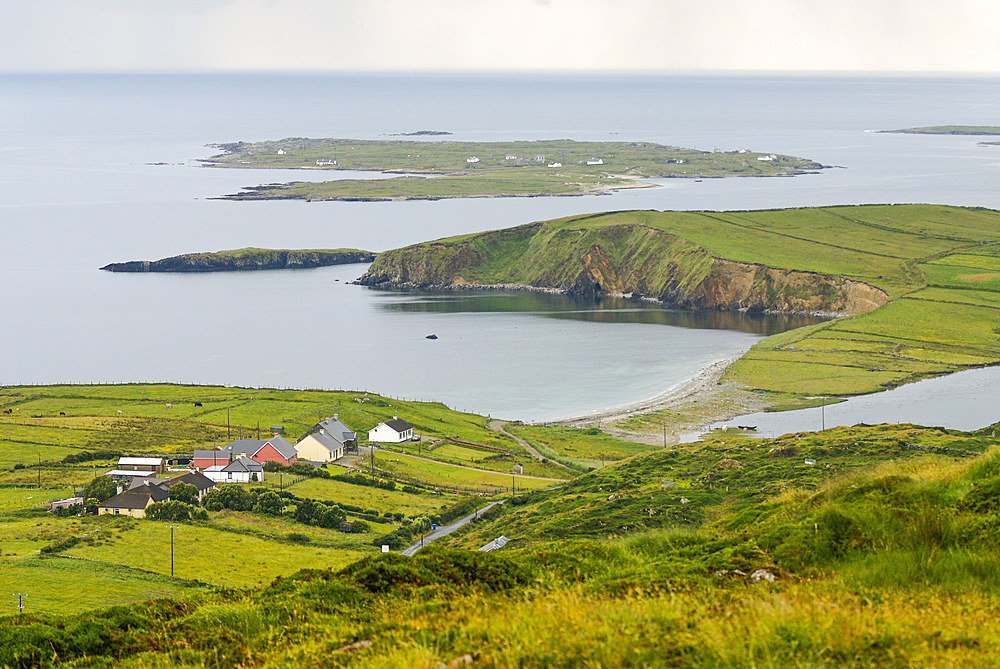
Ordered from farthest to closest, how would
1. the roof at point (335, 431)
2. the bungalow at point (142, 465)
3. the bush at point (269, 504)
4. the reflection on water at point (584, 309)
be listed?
the reflection on water at point (584, 309) < the roof at point (335, 431) < the bungalow at point (142, 465) < the bush at point (269, 504)

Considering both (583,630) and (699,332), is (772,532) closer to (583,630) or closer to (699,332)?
(583,630)

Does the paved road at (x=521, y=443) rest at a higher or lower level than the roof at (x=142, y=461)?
lower

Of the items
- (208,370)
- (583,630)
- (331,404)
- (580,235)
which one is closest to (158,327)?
(208,370)

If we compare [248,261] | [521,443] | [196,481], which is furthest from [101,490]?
[248,261]

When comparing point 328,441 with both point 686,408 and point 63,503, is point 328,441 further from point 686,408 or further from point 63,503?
point 686,408

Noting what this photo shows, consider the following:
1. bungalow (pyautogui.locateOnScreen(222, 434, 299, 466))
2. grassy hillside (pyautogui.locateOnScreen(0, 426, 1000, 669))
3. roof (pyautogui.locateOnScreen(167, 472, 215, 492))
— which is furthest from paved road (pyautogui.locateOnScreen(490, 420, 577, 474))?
grassy hillside (pyautogui.locateOnScreen(0, 426, 1000, 669))

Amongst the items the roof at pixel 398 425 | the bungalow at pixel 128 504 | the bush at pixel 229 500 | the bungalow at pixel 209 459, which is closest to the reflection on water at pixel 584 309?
the roof at pixel 398 425

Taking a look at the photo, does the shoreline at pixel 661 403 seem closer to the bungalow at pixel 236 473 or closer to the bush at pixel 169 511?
the bungalow at pixel 236 473
